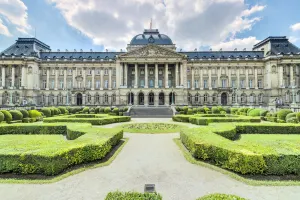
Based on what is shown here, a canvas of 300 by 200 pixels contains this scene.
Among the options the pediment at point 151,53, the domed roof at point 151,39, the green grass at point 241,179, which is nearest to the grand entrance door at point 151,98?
the pediment at point 151,53

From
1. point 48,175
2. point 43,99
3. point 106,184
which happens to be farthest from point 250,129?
point 43,99

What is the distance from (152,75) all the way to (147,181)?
52.9 meters

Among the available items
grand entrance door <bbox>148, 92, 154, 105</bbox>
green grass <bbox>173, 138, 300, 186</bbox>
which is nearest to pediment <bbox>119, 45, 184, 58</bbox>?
grand entrance door <bbox>148, 92, 154, 105</bbox>

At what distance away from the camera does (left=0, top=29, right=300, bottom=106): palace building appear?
55.8 metres

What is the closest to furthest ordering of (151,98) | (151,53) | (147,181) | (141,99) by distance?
(147,181)
(151,53)
(151,98)
(141,99)

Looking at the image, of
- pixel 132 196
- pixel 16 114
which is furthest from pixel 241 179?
pixel 16 114

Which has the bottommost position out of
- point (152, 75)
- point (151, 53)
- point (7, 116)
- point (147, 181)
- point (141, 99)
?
point (147, 181)

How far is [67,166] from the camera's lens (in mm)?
8773

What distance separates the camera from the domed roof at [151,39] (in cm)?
5931

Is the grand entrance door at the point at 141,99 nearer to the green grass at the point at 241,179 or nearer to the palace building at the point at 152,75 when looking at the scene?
the palace building at the point at 152,75

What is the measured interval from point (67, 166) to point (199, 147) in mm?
6807

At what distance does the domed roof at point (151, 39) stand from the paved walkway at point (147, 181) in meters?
53.7

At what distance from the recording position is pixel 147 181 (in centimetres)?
766

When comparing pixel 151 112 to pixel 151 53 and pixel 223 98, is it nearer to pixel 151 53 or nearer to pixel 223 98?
pixel 151 53
